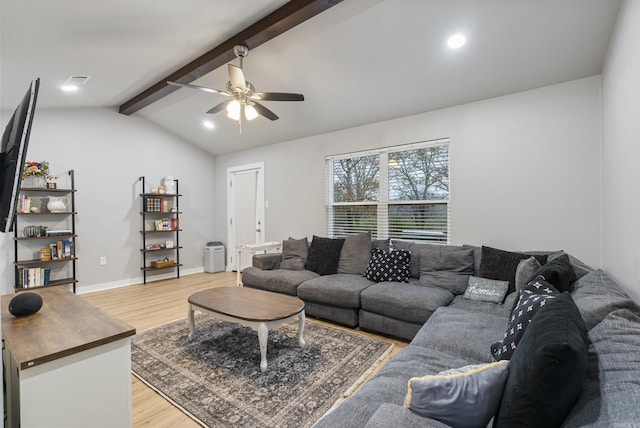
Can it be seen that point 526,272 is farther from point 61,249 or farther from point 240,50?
point 61,249

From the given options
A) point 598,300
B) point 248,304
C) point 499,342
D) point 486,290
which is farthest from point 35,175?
→ point 598,300

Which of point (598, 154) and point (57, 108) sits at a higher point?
point (57, 108)

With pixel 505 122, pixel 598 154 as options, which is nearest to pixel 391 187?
pixel 505 122

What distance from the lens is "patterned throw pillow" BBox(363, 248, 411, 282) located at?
11.0 ft

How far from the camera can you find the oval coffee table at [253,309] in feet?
7.59

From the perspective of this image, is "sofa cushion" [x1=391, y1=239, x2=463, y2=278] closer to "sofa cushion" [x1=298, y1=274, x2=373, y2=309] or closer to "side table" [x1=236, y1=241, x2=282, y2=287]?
"sofa cushion" [x1=298, y1=274, x2=373, y2=309]

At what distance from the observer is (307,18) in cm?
253

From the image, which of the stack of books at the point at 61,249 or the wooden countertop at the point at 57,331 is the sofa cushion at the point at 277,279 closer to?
the wooden countertop at the point at 57,331

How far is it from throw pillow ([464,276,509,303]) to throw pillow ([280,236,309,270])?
212 centimetres

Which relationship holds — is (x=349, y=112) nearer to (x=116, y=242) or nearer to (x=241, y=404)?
(x=241, y=404)

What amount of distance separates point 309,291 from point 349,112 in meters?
2.39

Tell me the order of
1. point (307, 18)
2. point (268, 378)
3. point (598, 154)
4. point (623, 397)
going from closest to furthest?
1. point (623, 397)
2. point (268, 378)
3. point (307, 18)
4. point (598, 154)

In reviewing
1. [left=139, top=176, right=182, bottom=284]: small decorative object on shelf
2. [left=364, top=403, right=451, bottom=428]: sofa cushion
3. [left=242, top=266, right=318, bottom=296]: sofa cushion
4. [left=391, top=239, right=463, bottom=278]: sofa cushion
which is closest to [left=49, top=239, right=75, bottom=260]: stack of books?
[left=139, top=176, right=182, bottom=284]: small decorative object on shelf

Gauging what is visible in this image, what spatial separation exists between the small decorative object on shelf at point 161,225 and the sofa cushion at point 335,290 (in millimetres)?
3296
